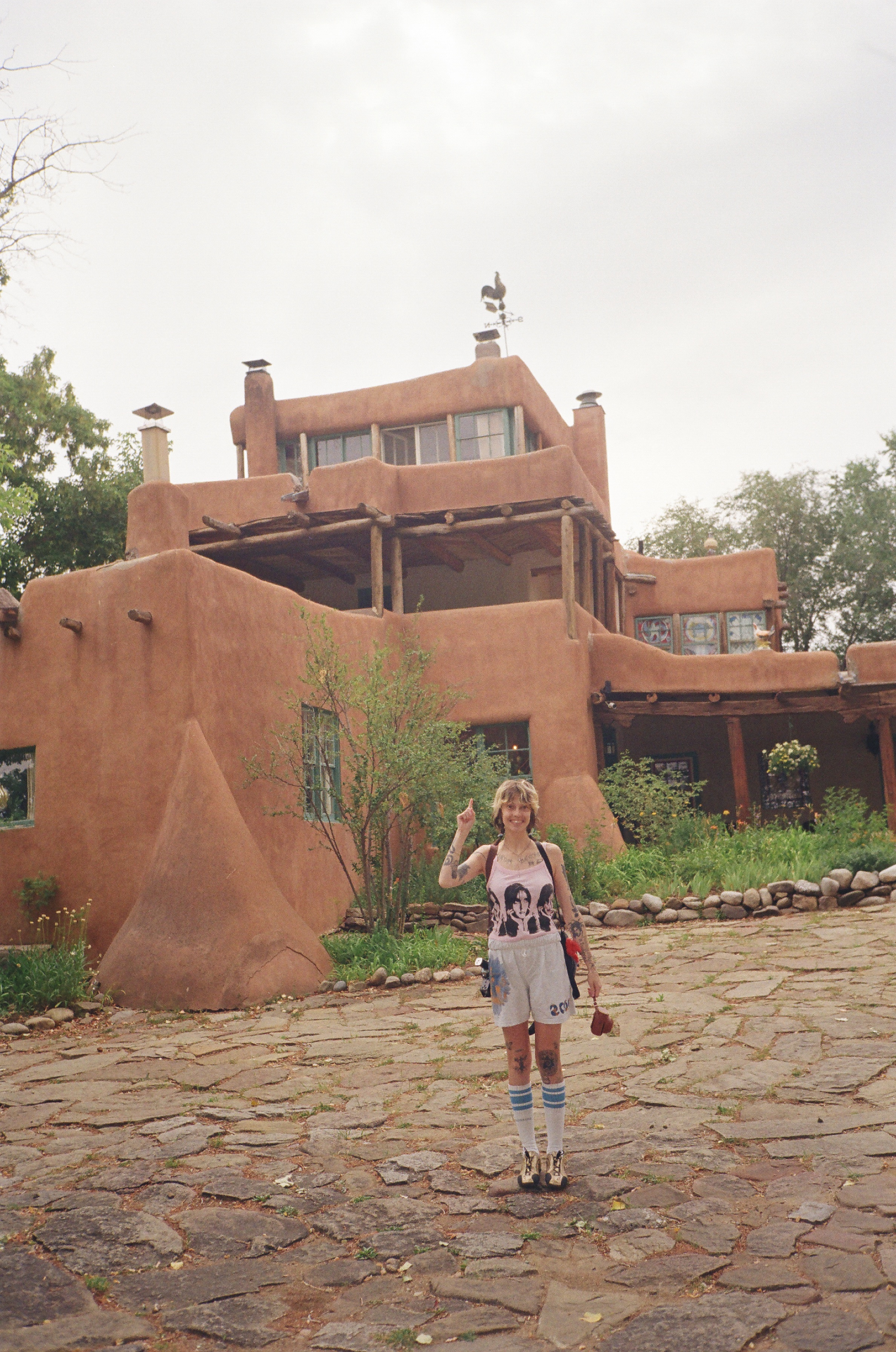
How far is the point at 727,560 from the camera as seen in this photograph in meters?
22.3

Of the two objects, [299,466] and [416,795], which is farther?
[299,466]

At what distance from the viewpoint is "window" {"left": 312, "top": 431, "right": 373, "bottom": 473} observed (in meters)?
20.8

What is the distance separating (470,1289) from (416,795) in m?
7.61

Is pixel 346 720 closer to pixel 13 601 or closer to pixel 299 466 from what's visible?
pixel 13 601

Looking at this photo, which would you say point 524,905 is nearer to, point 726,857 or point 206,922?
point 206,922

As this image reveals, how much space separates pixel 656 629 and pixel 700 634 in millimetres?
833

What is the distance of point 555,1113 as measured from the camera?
15.6 feet

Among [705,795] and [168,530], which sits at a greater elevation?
[168,530]

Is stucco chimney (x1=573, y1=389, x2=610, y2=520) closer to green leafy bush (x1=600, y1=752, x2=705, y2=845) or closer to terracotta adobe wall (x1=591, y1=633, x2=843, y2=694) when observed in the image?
terracotta adobe wall (x1=591, y1=633, x2=843, y2=694)

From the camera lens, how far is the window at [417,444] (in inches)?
805

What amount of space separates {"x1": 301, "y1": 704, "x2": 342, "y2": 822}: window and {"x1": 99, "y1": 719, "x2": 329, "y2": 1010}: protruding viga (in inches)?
45.7

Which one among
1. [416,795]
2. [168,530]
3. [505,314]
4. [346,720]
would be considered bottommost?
[416,795]

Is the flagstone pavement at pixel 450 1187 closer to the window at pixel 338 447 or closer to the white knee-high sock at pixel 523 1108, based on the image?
the white knee-high sock at pixel 523 1108

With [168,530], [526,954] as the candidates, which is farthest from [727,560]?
[526,954]
